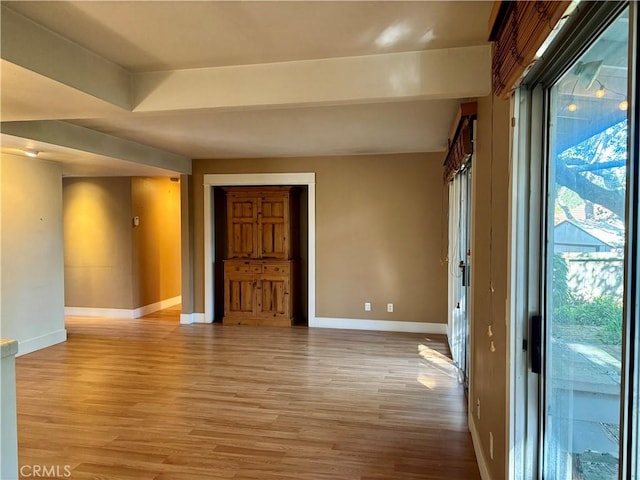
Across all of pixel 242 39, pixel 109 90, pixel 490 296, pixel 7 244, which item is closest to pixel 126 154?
pixel 7 244

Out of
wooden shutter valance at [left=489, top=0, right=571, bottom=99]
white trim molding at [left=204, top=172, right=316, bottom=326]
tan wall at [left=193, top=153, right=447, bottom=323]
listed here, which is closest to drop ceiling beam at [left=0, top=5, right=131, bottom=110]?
wooden shutter valance at [left=489, top=0, right=571, bottom=99]

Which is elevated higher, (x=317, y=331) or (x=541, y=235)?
(x=541, y=235)

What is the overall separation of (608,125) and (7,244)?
5.51 meters

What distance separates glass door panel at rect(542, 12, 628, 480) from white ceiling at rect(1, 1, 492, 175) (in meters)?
0.91

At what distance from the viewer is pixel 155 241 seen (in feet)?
24.3

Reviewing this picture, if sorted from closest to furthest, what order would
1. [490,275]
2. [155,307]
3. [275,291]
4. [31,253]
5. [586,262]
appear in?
[586,262] < [490,275] < [31,253] < [275,291] < [155,307]

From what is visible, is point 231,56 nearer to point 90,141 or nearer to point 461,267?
point 90,141

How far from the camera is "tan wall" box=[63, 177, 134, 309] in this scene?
6.79 m

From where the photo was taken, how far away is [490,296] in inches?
90.0

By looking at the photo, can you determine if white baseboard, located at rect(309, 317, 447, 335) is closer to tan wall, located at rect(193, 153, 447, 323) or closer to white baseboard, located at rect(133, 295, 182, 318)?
tan wall, located at rect(193, 153, 447, 323)

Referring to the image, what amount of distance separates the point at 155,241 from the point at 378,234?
402cm

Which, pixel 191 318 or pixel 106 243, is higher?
pixel 106 243

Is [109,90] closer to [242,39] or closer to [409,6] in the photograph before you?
[242,39]

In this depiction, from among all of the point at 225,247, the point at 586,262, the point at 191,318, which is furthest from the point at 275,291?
the point at 586,262
